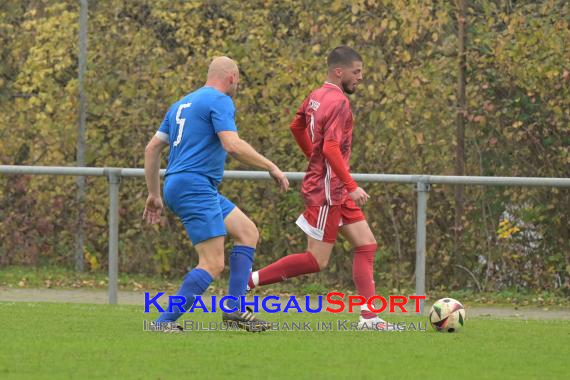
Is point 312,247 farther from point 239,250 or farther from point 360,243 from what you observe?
point 239,250

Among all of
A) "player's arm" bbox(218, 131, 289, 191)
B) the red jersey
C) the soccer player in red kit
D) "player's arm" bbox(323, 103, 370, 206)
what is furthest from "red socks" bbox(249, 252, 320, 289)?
"player's arm" bbox(218, 131, 289, 191)

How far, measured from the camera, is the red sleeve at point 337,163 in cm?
Answer: 1009

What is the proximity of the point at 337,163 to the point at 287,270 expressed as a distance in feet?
3.46

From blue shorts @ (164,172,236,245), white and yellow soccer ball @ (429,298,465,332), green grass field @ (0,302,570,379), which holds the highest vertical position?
blue shorts @ (164,172,236,245)

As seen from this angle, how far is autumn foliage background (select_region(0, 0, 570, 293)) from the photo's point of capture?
46.2ft

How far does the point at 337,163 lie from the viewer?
10.1 m

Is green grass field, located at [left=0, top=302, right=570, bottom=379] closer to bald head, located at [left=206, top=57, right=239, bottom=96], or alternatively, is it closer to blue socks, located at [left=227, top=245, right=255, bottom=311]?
blue socks, located at [left=227, top=245, right=255, bottom=311]

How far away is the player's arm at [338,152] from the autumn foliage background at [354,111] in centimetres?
386

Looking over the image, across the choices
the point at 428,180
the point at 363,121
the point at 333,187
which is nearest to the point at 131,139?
the point at 363,121

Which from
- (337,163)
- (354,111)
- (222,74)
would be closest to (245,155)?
(222,74)

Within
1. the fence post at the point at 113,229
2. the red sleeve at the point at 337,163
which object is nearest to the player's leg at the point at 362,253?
the red sleeve at the point at 337,163

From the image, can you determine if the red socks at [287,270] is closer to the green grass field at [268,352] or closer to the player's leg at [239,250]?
the green grass field at [268,352]

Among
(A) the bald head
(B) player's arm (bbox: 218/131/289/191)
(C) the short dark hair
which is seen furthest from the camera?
(C) the short dark hair

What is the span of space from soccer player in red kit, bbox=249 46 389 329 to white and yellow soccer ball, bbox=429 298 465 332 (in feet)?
1.24
